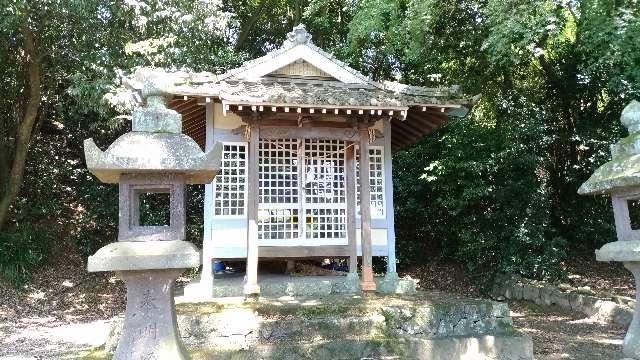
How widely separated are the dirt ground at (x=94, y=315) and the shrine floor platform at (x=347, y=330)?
1.10 m

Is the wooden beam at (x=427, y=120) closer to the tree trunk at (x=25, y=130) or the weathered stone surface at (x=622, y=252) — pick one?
the weathered stone surface at (x=622, y=252)

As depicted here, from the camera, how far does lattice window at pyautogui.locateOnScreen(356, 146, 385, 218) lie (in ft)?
31.0

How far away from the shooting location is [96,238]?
50.8ft

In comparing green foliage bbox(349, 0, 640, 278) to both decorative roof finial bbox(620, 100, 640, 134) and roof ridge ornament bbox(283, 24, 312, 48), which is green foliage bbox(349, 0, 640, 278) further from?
decorative roof finial bbox(620, 100, 640, 134)

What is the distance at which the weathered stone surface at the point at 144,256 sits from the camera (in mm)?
4590

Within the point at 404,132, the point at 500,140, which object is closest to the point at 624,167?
the point at 404,132

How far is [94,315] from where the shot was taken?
38.4 ft

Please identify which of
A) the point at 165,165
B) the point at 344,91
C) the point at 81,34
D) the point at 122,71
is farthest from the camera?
the point at 81,34

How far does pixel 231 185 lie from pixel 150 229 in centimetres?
403

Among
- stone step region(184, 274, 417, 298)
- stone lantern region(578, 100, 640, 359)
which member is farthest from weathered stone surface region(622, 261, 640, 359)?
stone step region(184, 274, 417, 298)

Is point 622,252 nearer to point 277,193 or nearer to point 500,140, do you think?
point 277,193

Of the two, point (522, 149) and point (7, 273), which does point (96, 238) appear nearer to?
point (7, 273)

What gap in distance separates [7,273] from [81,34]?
6410mm

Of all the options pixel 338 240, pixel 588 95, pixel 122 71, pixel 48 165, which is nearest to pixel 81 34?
pixel 122 71
